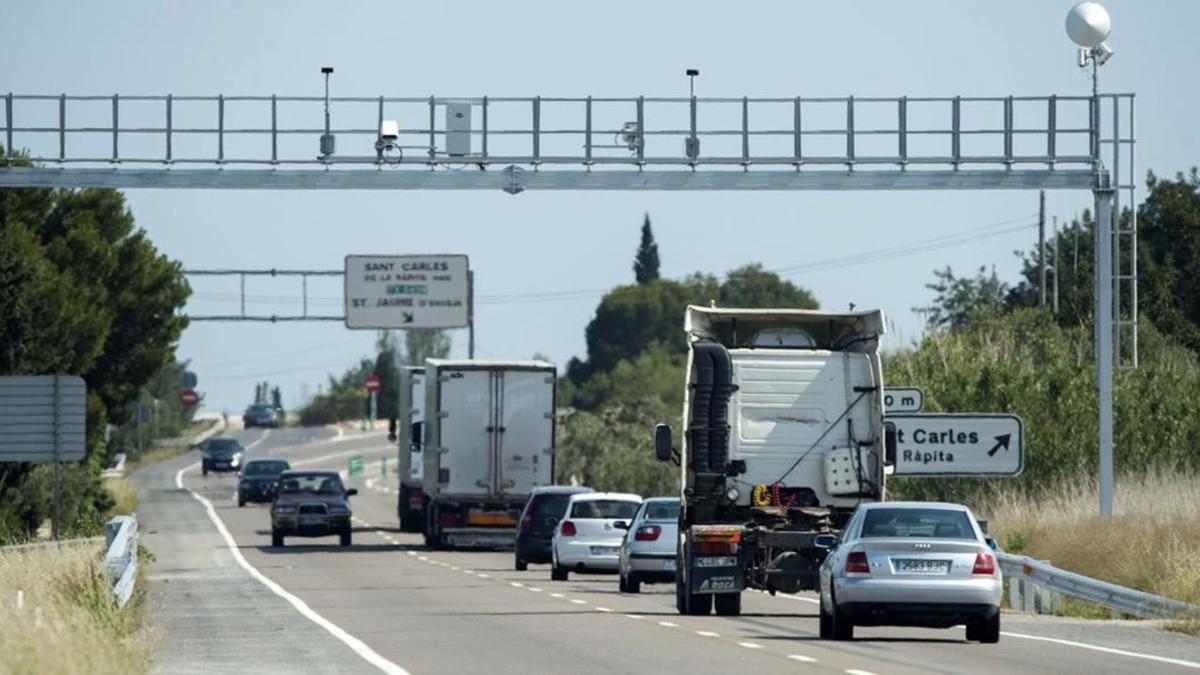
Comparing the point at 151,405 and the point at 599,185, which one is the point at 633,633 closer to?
the point at 599,185

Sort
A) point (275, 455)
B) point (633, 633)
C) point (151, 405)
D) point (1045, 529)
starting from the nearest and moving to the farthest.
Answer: point (633, 633), point (1045, 529), point (275, 455), point (151, 405)

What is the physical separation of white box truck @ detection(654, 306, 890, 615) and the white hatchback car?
11051 millimetres

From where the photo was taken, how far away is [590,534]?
137ft

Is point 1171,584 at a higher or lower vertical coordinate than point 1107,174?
lower

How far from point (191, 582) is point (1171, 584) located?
630 inches

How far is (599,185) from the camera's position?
40875 mm

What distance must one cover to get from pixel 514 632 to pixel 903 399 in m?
14.1

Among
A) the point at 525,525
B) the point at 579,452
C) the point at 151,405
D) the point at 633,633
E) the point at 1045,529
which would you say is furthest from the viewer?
the point at 151,405

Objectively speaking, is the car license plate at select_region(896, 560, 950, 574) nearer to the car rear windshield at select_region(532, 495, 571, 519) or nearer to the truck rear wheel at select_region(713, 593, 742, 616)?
the truck rear wheel at select_region(713, 593, 742, 616)

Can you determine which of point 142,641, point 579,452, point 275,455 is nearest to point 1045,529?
point 142,641

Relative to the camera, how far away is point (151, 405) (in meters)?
168

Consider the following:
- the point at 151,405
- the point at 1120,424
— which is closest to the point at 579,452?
the point at 1120,424

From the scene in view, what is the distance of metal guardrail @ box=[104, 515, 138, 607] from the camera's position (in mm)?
24391

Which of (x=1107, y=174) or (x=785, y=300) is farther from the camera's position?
(x=785, y=300)
